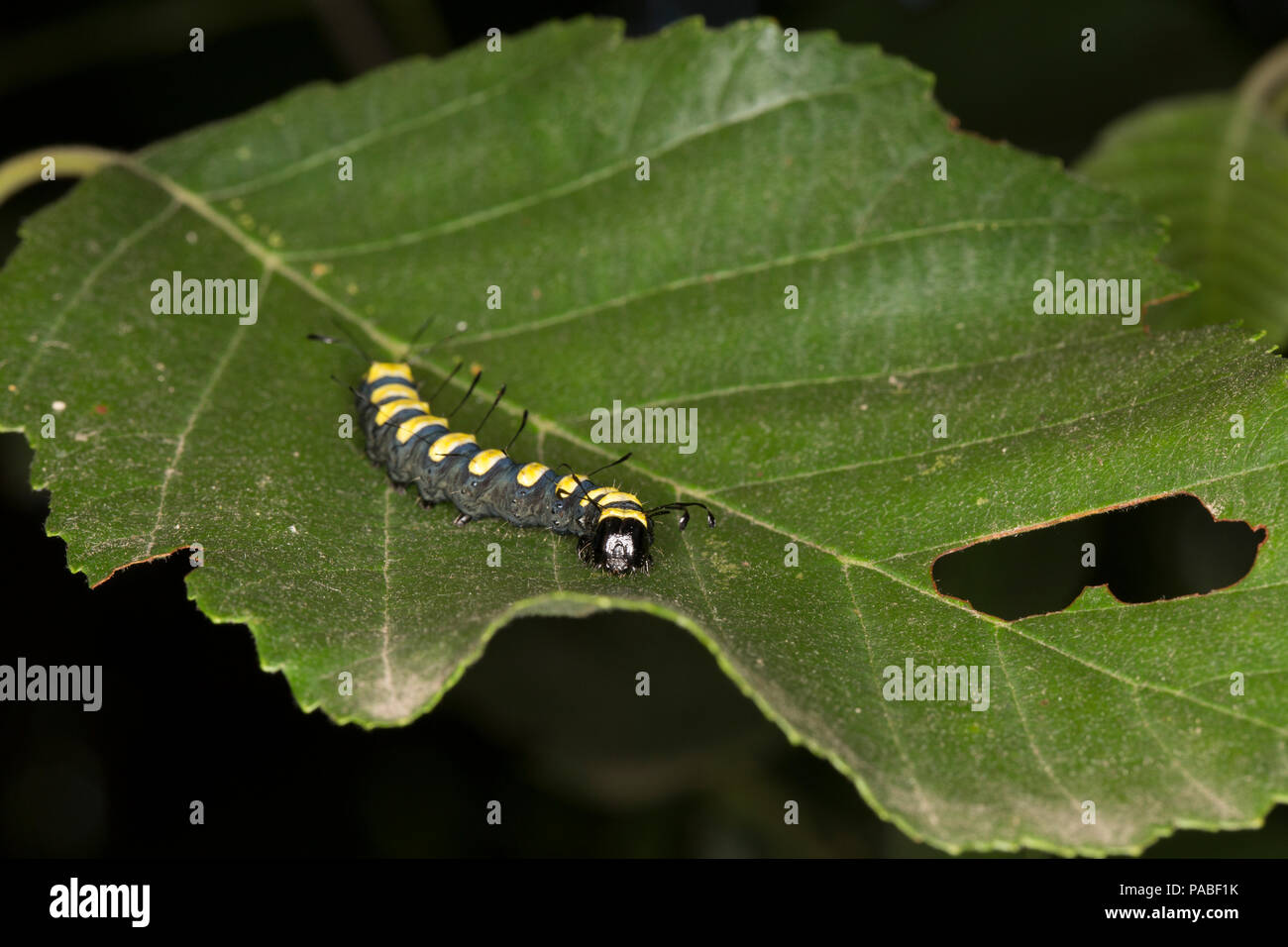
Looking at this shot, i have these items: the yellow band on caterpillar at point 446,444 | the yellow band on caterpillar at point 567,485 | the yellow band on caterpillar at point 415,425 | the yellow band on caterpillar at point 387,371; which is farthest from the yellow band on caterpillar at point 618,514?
the yellow band on caterpillar at point 387,371

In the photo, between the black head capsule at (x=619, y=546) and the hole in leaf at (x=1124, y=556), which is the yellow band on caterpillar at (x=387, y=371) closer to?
the black head capsule at (x=619, y=546)

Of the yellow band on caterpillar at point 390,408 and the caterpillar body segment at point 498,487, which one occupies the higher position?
the yellow band on caterpillar at point 390,408

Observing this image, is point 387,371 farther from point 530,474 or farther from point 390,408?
point 530,474

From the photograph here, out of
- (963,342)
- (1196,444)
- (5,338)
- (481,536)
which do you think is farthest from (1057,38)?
(5,338)

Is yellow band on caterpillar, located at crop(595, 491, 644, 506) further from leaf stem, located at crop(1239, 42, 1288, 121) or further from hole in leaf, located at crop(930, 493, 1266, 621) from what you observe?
leaf stem, located at crop(1239, 42, 1288, 121)

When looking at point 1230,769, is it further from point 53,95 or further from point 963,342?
point 53,95

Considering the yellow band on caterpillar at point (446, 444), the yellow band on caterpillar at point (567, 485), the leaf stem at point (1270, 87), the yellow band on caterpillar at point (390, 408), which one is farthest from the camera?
the leaf stem at point (1270, 87)

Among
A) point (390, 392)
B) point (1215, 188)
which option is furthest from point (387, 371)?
point (1215, 188)
